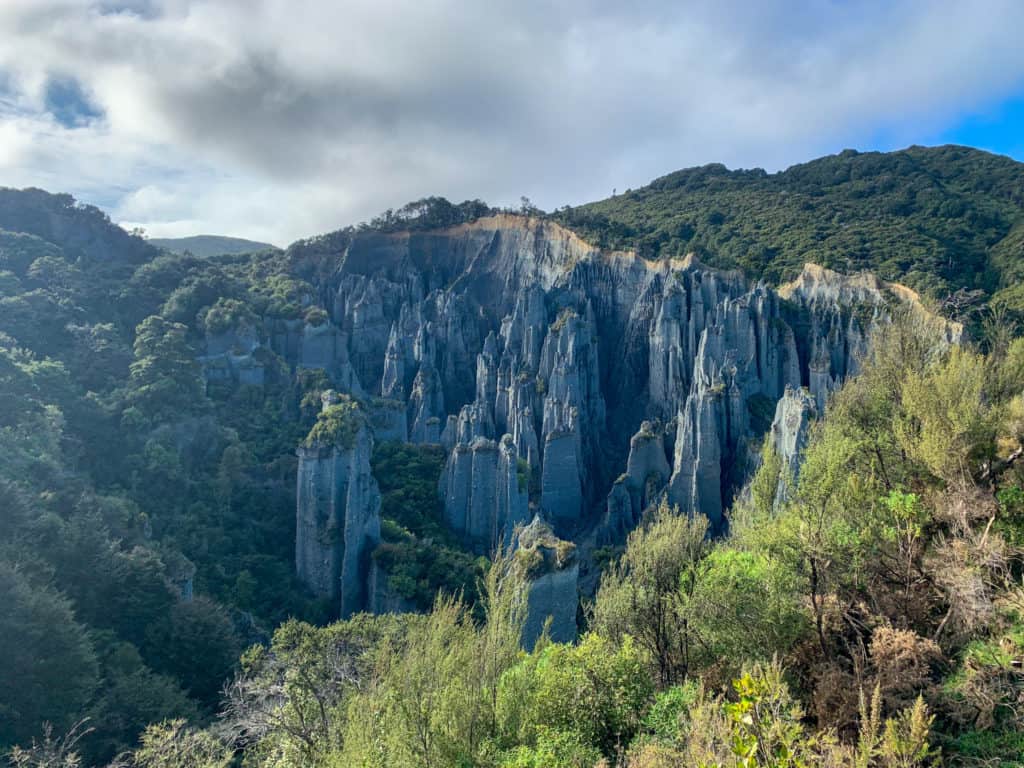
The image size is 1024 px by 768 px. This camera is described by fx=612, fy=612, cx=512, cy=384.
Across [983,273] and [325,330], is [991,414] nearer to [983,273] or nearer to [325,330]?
[325,330]

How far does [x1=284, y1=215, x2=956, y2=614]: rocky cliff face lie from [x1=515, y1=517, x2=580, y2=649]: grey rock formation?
10011mm

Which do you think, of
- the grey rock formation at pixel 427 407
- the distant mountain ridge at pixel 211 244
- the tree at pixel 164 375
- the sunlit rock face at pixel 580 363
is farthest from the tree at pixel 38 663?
the distant mountain ridge at pixel 211 244

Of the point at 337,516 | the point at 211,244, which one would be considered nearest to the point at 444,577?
the point at 337,516

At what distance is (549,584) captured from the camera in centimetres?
1802

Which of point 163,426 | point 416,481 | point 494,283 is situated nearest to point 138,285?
point 163,426

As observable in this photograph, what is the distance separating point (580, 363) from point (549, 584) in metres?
27.5

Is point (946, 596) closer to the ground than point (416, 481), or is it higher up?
higher up

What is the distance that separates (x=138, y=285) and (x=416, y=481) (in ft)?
81.0

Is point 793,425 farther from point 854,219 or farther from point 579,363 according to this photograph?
point 854,219

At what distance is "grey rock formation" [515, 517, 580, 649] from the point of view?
57.9 feet

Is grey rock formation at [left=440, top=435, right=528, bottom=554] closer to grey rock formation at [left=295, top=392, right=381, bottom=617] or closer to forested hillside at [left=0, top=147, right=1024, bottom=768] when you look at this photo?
forested hillside at [left=0, top=147, right=1024, bottom=768]

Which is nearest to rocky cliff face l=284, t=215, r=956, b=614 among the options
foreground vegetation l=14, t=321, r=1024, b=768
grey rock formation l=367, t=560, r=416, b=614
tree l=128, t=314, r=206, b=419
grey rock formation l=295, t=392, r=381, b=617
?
grey rock formation l=295, t=392, r=381, b=617

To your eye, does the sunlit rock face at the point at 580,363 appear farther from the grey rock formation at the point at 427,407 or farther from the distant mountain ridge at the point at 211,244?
the distant mountain ridge at the point at 211,244

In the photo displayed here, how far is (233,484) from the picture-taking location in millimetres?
28344
